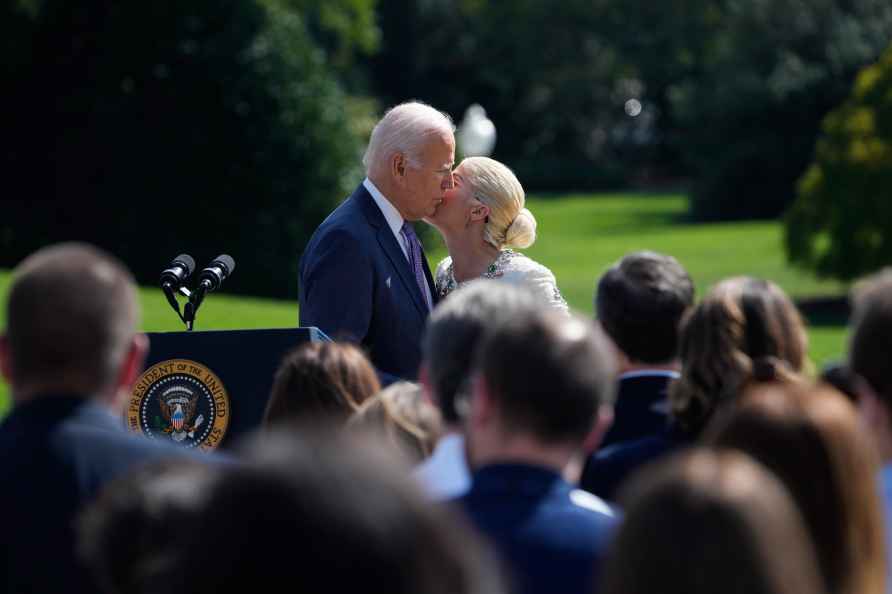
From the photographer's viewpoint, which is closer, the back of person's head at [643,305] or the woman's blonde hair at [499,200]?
the back of person's head at [643,305]

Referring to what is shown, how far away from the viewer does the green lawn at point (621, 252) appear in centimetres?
2198

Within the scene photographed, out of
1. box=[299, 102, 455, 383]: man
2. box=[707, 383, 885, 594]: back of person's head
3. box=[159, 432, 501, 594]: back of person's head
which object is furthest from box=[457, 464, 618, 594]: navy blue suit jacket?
box=[299, 102, 455, 383]: man

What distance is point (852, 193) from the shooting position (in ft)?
97.6

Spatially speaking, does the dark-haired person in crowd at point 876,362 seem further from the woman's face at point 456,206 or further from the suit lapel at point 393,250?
the woman's face at point 456,206

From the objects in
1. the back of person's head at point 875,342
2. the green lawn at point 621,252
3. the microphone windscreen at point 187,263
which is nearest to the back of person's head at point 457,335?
the back of person's head at point 875,342

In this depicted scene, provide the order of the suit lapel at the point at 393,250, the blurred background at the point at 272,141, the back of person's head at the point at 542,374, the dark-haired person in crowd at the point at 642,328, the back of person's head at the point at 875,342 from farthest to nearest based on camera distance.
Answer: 1. the blurred background at the point at 272,141
2. the suit lapel at the point at 393,250
3. the dark-haired person in crowd at the point at 642,328
4. the back of person's head at the point at 875,342
5. the back of person's head at the point at 542,374

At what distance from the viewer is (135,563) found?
217cm

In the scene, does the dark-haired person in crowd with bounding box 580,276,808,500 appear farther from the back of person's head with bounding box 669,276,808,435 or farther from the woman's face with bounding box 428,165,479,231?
the woman's face with bounding box 428,165,479,231

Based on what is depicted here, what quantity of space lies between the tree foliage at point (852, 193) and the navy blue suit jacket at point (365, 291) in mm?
24174

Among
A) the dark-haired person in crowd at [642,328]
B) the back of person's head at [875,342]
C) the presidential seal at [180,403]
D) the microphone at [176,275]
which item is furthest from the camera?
the microphone at [176,275]

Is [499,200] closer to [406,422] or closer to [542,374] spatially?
[406,422]

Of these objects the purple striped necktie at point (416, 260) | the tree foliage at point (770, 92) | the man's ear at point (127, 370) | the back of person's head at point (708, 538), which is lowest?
the tree foliage at point (770, 92)

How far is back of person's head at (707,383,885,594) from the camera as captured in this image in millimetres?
Result: 2611

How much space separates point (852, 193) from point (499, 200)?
24.9 meters
